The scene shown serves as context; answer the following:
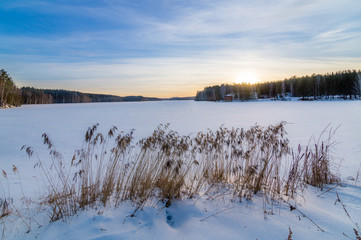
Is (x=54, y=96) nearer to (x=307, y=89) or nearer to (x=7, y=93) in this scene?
(x=7, y=93)

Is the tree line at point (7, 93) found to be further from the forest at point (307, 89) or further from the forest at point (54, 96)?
the forest at point (307, 89)

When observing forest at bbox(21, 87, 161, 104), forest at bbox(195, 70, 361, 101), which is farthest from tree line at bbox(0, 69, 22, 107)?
forest at bbox(195, 70, 361, 101)

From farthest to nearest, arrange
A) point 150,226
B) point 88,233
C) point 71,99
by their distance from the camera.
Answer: point 71,99, point 150,226, point 88,233

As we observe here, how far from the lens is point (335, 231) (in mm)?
2750

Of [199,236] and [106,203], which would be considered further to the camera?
[106,203]

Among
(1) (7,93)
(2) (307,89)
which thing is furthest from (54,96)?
(2) (307,89)

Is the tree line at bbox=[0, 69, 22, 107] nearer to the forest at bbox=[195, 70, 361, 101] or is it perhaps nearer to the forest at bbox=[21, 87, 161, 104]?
the forest at bbox=[21, 87, 161, 104]

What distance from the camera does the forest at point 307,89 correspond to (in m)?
60.5

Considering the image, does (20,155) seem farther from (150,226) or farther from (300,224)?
(300,224)

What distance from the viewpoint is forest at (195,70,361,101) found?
60.5m

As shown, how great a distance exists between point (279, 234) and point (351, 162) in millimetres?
5431

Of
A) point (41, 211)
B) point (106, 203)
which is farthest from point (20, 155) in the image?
point (106, 203)

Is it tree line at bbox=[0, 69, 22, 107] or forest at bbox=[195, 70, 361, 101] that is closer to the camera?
Answer: tree line at bbox=[0, 69, 22, 107]

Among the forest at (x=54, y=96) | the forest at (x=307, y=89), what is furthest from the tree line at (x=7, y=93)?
the forest at (x=307, y=89)
